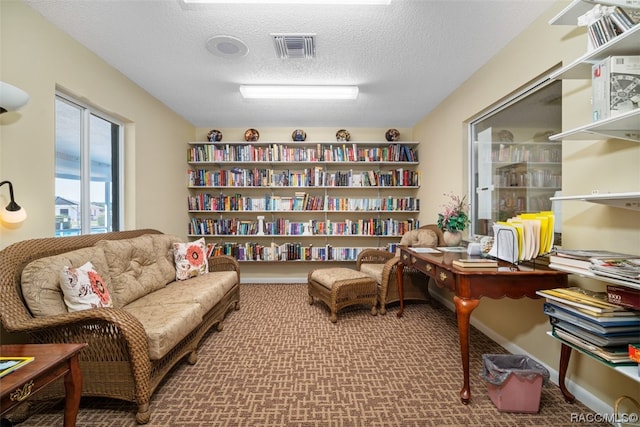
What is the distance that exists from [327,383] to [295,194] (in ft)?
9.62

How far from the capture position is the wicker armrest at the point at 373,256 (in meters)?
3.59

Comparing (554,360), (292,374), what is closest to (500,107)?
(554,360)

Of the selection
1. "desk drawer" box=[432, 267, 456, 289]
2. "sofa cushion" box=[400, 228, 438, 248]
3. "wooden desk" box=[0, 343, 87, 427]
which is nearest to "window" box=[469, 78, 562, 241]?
"sofa cushion" box=[400, 228, 438, 248]

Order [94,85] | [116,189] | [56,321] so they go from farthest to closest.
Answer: [116,189], [94,85], [56,321]

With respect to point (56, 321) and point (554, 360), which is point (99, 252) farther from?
point (554, 360)

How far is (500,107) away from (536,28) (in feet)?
2.17

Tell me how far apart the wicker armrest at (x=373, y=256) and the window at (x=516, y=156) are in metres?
1.15

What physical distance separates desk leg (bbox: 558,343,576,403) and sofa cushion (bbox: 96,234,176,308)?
3.07 m

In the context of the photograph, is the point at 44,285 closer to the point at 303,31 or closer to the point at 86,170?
the point at 86,170

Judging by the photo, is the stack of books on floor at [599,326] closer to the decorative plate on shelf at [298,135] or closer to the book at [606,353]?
the book at [606,353]

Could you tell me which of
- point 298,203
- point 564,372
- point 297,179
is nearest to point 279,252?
point 298,203

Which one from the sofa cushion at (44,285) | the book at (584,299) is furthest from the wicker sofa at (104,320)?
the book at (584,299)

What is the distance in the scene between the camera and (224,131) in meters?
4.34

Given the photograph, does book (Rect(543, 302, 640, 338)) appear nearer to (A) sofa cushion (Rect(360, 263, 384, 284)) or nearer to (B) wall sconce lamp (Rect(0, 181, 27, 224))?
(A) sofa cushion (Rect(360, 263, 384, 284))
